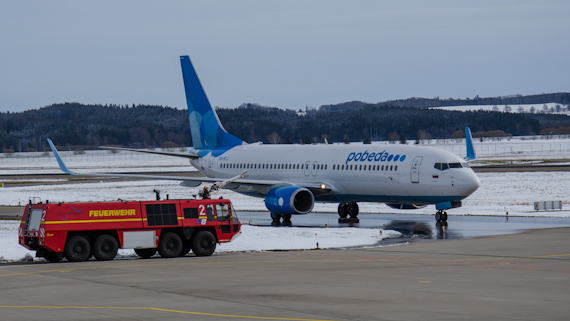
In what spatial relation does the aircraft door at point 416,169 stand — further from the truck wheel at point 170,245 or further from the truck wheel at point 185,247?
the truck wheel at point 170,245

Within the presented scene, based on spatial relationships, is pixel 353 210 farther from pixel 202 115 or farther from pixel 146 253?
pixel 146 253

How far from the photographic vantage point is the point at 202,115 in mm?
49719

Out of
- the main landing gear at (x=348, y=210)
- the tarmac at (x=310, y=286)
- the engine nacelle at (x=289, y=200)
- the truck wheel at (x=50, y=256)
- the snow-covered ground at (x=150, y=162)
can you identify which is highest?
the snow-covered ground at (x=150, y=162)

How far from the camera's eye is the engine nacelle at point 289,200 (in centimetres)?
3819

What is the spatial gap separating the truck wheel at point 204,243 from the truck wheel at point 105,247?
2650 mm

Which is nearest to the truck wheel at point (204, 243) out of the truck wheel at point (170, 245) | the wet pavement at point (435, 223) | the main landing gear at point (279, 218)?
the truck wheel at point (170, 245)

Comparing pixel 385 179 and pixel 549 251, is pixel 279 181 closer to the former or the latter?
pixel 385 179

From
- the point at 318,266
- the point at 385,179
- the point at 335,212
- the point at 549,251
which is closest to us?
the point at 318,266

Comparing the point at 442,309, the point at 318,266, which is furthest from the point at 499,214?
the point at 442,309

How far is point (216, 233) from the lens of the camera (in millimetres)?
26469

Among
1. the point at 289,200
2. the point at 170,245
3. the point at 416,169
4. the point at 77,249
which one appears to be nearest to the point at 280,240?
the point at 170,245

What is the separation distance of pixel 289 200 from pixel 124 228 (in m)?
14.3

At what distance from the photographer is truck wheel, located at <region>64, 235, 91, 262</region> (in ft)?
80.0

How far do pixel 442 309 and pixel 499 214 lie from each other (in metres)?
26.7
